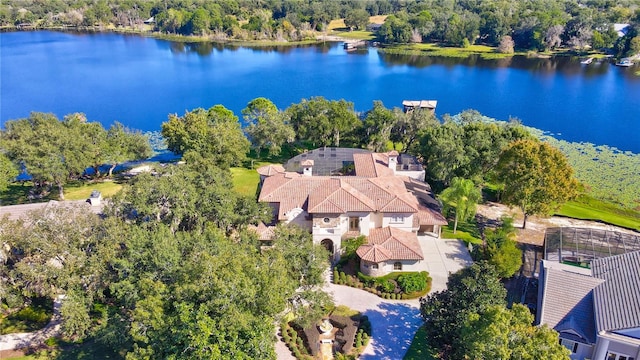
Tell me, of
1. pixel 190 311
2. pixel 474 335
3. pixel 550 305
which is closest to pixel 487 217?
pixel 550 305

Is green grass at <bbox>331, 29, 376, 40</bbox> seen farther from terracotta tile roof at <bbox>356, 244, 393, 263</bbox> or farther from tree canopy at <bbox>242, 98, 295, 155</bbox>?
terracotta tile roof at <bbox>356, 244, 393, 263</bbox>

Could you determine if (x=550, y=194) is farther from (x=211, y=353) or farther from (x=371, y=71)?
(x=371, y=71)

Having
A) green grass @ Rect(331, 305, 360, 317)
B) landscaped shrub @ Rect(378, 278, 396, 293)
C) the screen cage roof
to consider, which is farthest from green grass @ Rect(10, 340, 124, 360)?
the screen cage roof

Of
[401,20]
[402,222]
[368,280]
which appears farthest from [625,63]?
[368,280]

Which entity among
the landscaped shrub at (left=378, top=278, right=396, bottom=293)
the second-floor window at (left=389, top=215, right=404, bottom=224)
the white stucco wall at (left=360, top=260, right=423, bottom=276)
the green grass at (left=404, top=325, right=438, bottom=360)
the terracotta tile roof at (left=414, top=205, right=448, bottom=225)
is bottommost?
the green grass at (left=404, top=325, right=438, bottom=360)

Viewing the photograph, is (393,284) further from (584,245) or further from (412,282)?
(584,245)

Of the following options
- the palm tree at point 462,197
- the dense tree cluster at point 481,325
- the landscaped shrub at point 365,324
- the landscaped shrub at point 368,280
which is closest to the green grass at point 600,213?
the palm tree at point 462,197
